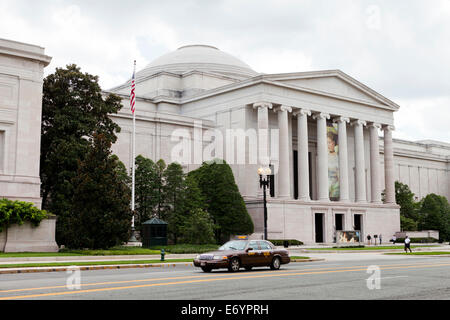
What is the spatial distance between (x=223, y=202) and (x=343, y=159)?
76.1 feet

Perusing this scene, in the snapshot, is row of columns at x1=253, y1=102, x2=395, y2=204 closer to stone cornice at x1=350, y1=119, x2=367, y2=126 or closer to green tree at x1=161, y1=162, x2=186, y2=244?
stone cornice at x1=350, y1=119, x2=367, y2=126

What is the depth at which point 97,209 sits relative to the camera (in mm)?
37594

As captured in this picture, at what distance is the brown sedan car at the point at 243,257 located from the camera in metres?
22.9

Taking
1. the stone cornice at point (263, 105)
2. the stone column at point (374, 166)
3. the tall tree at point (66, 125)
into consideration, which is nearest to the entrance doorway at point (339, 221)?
the stone column at point (374, 166)

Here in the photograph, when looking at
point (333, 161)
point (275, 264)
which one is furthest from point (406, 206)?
point (275, 264)

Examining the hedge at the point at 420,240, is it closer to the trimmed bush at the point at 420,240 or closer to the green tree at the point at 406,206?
the trimmed bush at the point at 420,240

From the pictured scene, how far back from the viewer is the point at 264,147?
60250mm

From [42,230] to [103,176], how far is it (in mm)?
6130

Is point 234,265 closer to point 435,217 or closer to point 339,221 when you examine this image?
point 339,221

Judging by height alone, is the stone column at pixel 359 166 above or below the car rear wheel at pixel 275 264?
above

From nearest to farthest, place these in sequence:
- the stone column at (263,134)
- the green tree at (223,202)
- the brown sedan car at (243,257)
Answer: the brown sedan car at (243,257) → the green tree at (223,202) → the stone column at (263,134)

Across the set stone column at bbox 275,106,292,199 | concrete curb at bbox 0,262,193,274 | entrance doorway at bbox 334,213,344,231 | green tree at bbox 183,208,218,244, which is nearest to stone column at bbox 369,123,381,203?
entrance doorway at bbox 334,213,344,231

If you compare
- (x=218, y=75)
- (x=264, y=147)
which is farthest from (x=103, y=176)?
(x=218, y=75)

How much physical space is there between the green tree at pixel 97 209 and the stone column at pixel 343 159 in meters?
37.4
